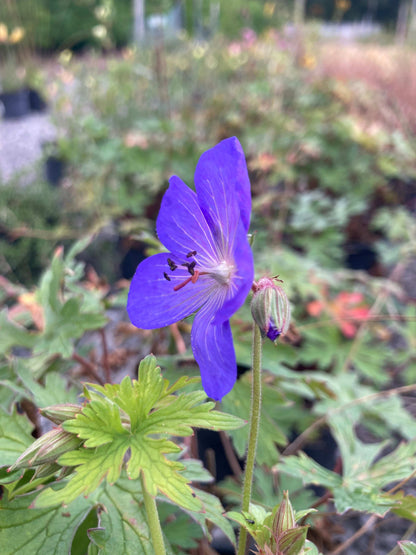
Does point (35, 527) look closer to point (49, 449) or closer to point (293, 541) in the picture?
point (49, 449)

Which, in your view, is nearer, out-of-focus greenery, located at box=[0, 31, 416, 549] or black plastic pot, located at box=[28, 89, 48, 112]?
out-of-focus greenery, located at box=[0, 31, 416, 549]

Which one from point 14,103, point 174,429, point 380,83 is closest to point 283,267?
point 174,429

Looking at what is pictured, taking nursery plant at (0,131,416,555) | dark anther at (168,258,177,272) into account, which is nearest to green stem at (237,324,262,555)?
nursery plant at (0,131,416,555)

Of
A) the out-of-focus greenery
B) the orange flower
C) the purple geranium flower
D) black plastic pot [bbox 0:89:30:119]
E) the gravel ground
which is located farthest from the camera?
black plastic pot [bbox 0:89:30:119]

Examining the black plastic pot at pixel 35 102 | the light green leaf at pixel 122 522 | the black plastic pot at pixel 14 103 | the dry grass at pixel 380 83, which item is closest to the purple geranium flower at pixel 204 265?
the light green leaf at pixel 122 522

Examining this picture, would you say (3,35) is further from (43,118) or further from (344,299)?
(344,299)

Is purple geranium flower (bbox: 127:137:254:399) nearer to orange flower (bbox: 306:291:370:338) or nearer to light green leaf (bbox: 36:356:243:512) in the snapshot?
light green leaf (bbox: 36:356:243:512)
